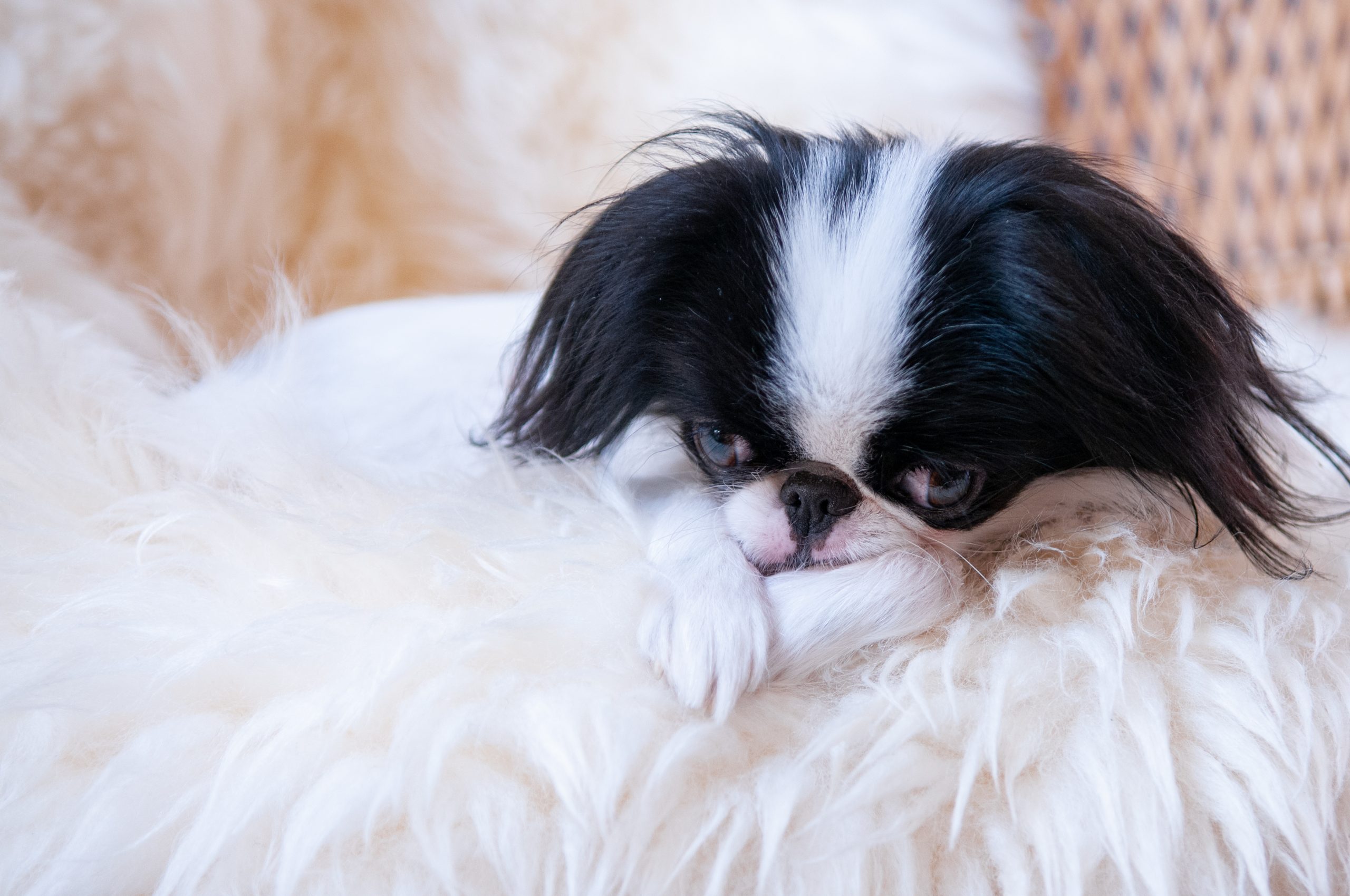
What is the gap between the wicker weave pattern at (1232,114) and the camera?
65.5 inches

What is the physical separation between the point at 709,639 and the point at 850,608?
12 cm

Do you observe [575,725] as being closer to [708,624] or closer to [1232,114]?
[708,624]

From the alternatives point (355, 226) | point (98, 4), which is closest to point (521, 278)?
point (355, 226)

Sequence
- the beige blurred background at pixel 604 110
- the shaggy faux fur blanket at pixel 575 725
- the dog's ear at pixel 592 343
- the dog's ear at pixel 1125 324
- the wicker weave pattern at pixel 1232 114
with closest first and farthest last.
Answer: the shaggy faux fur blanket at pixel 575 725 < the dog's ear at pixel 1125 324 < the dog's ear at pixel 592 343 < the beige blurred background at pixel 604 110 < the wicker weave pattern at pixel 1232 114

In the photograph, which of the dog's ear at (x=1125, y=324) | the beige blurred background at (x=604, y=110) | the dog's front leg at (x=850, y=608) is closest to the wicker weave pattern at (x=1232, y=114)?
the beige blurred background at (x=604, y=110)

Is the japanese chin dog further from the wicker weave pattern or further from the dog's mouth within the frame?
the wicker weave pattern

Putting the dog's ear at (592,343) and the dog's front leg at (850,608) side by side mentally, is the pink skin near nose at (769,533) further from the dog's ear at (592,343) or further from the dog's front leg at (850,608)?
the dog's ear at (592,343)

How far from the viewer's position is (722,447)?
85 cm

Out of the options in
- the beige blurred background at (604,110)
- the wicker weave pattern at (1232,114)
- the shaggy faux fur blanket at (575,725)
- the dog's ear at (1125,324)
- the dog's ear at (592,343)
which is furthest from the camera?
the wicker weave pattern at (1232,114)

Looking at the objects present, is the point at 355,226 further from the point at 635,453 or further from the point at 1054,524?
the point at 1054,524

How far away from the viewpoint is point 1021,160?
82cm

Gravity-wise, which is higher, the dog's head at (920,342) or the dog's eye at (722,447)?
the dog's head at (920,342)

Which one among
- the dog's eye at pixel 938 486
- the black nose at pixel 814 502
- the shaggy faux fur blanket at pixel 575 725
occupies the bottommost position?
the shaggy faux fur blanket at pixel 575 725

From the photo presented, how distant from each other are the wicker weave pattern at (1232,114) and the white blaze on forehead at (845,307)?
103 centimetres
